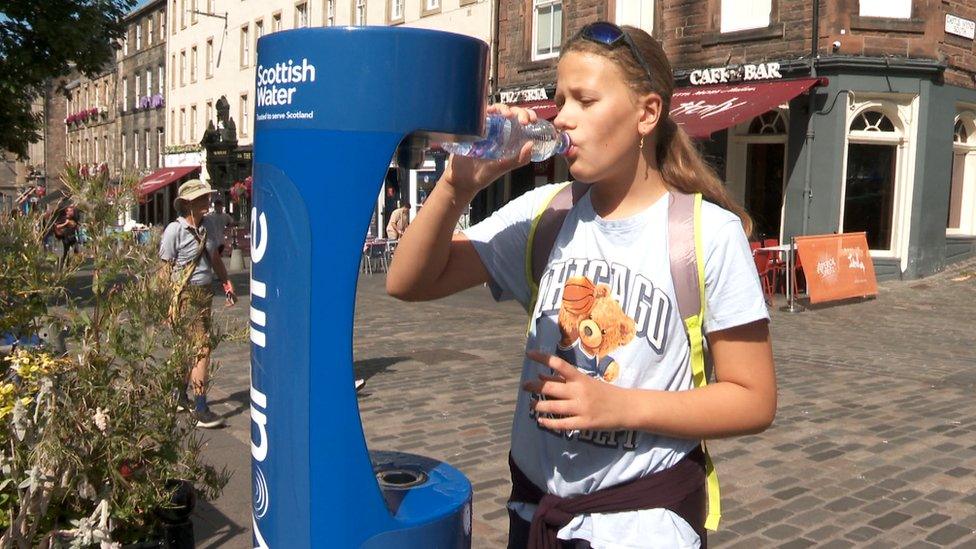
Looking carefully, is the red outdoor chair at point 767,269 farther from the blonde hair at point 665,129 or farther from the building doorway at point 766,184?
the blonde hair at point 665,129

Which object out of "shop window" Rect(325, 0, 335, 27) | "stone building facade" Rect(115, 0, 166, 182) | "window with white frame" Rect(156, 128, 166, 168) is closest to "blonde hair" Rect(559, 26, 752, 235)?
"shop window" Rect(325, 0, 335, 27)

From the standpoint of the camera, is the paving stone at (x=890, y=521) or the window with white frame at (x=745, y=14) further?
the window with white frame at (x=745, y=14)

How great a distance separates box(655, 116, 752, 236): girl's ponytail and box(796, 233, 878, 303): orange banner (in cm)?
1150

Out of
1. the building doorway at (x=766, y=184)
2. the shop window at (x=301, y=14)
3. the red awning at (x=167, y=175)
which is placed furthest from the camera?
the red awning at (x=167, y=175)

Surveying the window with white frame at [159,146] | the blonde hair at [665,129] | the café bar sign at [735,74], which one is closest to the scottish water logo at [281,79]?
the blonde hair at [665,129]

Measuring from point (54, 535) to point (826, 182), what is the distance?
14.4 meters

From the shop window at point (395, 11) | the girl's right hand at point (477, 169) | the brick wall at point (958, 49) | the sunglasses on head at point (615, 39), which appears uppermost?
the shop window at point (395, 11)

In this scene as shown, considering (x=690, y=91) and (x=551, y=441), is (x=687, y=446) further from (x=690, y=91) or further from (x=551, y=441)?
(x=690, y=91)

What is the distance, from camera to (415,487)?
6.20 feet

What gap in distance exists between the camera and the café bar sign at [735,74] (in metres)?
15.4

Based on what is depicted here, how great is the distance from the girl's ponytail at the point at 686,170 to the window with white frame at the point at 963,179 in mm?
16513

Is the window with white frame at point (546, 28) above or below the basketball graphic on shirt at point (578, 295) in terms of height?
above

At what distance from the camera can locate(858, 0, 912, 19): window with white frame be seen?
14958 mm

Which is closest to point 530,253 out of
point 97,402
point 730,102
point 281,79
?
point 281,79
